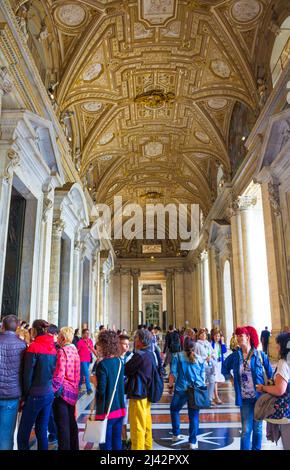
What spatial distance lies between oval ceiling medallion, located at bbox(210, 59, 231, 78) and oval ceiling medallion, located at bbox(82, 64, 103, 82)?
356 centimetres

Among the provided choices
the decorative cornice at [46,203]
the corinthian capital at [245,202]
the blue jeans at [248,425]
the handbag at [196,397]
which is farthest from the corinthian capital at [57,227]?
the blue jeans at [248,425]

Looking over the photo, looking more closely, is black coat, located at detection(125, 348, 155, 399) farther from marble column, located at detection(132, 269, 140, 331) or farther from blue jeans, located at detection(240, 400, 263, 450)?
marble column, located at detection(132, 269, 140, 331)

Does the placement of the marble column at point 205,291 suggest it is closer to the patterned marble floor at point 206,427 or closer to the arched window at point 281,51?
the arched window at point 281,51

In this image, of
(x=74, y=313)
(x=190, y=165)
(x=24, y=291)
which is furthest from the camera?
(x=190, y=165)

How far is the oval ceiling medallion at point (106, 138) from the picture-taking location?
16.6 m

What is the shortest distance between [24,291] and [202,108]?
974 cm

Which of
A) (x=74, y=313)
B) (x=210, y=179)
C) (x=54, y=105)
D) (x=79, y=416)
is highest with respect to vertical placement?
(x=210, y=179)

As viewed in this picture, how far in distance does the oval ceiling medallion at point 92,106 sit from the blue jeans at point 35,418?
12740 millimetres

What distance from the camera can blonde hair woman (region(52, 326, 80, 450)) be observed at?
3410 mm
